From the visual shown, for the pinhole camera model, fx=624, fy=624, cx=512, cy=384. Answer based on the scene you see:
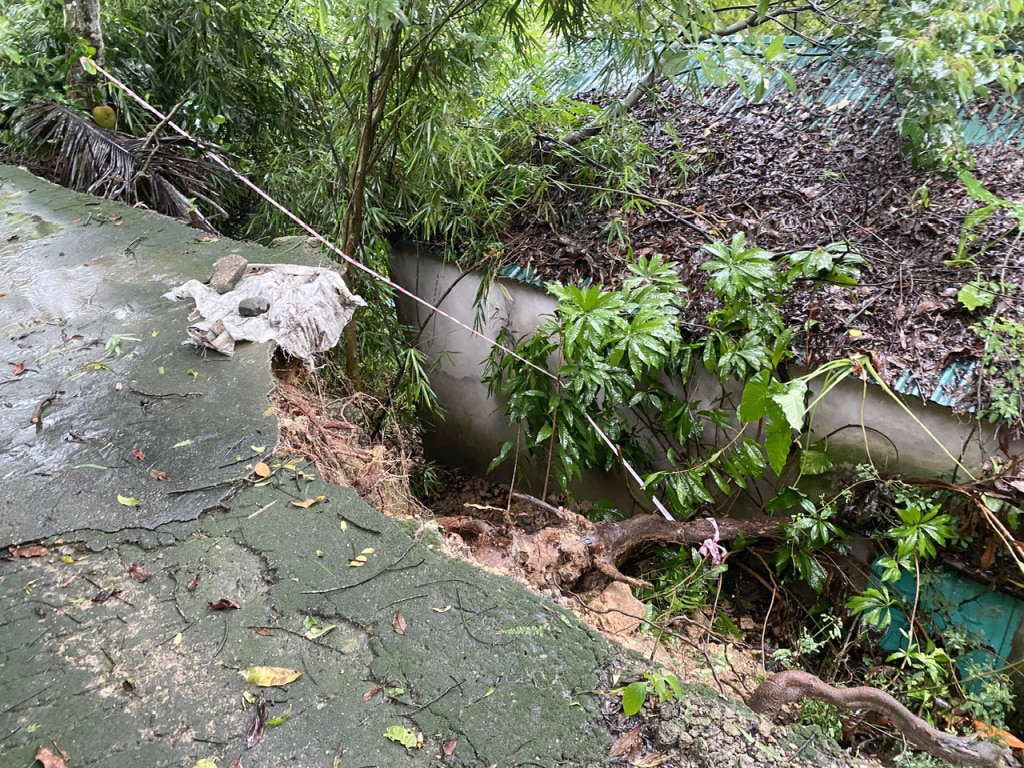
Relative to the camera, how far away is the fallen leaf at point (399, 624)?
1.63 meters

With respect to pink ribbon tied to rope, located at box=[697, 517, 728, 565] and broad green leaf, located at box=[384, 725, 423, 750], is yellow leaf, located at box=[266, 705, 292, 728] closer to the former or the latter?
broad green leaf, located at box=[384, 725, 423, 750]

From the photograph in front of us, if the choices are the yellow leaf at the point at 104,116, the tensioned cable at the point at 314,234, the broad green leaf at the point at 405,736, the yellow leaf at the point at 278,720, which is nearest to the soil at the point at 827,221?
the tensioned cable at the point at 314,234

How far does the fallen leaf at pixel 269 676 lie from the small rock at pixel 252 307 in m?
1.67

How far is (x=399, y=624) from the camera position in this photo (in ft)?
5.38

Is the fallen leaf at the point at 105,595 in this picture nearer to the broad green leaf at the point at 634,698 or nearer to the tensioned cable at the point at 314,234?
the broad green leaf at the point at 634,698

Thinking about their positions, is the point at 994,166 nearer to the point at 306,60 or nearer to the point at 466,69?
the point at 466,69

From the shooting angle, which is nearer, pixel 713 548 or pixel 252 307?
pixel 713 548

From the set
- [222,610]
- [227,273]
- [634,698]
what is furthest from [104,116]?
[634,698]

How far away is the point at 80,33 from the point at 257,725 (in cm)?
464

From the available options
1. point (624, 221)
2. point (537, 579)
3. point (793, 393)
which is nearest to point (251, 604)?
point (537, 579)

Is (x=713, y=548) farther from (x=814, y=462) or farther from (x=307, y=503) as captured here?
(x=307, y=503)

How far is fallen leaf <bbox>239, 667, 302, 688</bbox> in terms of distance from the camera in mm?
1470

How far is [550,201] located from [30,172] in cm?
356

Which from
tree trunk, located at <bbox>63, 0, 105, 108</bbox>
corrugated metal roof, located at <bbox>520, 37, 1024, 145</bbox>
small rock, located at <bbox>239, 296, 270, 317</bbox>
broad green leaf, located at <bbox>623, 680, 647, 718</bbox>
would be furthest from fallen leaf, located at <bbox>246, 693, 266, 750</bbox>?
tree trunk, located at <bbox>63, 0, 105, 108</bbox>
